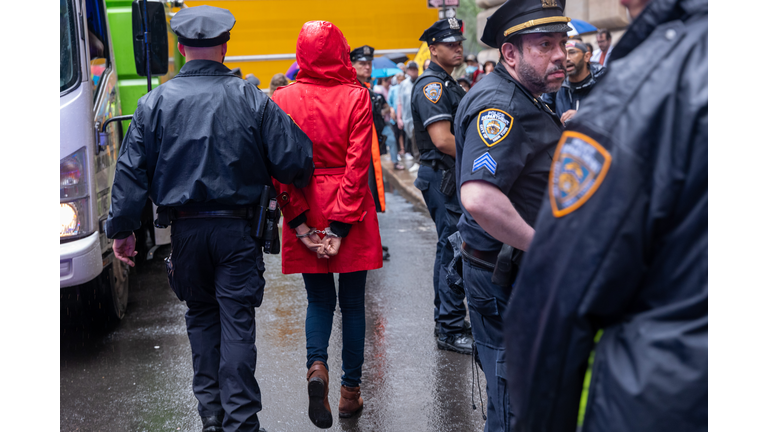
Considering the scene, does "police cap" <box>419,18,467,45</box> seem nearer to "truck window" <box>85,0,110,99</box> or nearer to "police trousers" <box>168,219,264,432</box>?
"police trousers" <box>168,219,264,432</box>

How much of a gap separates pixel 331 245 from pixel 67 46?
95.6 inches

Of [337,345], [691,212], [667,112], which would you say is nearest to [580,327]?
[691,212]

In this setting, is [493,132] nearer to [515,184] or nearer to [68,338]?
[515,184]

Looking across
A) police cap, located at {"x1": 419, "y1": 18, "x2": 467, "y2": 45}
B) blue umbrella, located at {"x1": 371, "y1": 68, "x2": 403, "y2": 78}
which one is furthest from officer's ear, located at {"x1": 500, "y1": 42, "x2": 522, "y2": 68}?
blue umbrella, located at {"x1": 371, "y1": 68, "x2": 403, "y2": 78}

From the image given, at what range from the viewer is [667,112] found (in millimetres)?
1122

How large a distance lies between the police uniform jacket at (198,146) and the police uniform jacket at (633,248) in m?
2.04

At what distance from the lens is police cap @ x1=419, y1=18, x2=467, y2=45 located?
4664 millimetres

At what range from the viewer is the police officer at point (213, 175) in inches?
121

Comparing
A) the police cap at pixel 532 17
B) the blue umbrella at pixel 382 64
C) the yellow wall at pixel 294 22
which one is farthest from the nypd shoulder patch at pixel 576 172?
the yellow wall at pixel 294 22

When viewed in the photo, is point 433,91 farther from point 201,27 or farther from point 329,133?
point 201,27

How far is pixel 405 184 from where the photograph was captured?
12836 millimetres

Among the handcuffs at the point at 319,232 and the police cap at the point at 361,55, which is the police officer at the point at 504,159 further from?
the police cap at the point at 361,55

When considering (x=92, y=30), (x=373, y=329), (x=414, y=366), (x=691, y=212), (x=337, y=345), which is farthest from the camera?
(x=92, y=30)

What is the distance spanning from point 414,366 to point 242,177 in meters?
1.91
